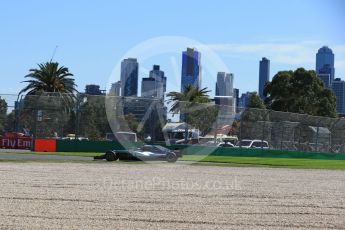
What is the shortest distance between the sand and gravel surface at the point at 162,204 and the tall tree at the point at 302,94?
67939 mm

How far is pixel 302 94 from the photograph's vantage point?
85750mm

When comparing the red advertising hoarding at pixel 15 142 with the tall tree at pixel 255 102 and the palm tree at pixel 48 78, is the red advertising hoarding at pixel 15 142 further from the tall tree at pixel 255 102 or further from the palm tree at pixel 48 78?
the tall tree at pixel 255 102

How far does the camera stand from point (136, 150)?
32.5 meters

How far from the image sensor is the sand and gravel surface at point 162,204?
9977mm

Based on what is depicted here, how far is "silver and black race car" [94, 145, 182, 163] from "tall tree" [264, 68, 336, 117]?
53836 millimetres

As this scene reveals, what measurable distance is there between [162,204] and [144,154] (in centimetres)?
1983

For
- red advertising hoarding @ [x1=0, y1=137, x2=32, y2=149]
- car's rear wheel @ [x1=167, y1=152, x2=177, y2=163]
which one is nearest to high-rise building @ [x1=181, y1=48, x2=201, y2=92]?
car's rear wheel @ [x1=167, y1=152, x2=177, y2=163]

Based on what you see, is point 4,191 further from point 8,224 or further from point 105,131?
point 105,131

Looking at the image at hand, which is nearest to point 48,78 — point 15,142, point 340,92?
point 15,142

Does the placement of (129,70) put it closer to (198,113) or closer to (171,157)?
(171,157)

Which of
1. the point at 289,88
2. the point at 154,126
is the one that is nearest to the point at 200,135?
the point at 154,126

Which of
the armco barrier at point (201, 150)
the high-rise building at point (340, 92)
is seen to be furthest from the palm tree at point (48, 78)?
the high-rise building at point (340, 92)

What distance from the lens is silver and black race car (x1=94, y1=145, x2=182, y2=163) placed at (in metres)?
31.8

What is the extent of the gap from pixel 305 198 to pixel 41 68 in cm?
5443
